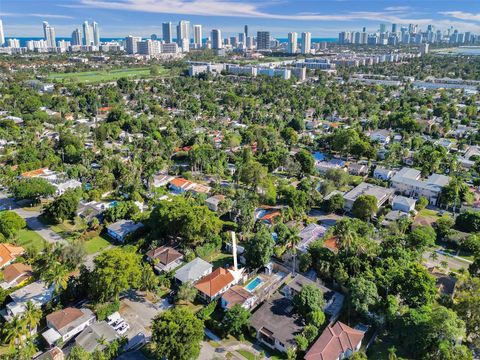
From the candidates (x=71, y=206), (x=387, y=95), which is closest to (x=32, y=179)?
(x=71, y=206)

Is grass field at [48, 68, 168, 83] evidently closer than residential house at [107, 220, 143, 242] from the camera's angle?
No

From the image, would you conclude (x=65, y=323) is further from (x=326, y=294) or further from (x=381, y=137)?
(x=381, y=137)

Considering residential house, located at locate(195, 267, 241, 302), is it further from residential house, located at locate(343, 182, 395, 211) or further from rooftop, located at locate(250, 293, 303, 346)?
residential house, located at locate(343, 182, 395, 211)

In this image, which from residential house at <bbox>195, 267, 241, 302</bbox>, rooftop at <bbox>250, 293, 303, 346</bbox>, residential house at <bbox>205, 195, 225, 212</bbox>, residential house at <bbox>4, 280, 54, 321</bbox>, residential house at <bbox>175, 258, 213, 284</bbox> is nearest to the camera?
rooftop at <bbox>250, 293, 303, 346</bbox>

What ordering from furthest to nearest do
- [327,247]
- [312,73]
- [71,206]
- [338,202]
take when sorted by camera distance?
1. [312,73]
2. [338,202]
3. [71,206]
4. [327,247]

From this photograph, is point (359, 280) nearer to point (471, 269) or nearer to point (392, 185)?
point (471, 269)

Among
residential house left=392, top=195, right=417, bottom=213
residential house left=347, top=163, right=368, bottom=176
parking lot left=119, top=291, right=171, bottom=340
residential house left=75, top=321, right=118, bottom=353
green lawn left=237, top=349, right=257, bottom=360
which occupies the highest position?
residential house left=347, top=163, right=368, bottom=176

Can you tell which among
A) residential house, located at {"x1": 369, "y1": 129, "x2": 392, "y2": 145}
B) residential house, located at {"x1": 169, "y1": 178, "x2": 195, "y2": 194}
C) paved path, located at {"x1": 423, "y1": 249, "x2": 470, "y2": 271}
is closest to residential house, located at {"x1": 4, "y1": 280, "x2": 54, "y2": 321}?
residential house, located at {"x1": 169, "y1": 178, "x2": 195, "y2": 194}
